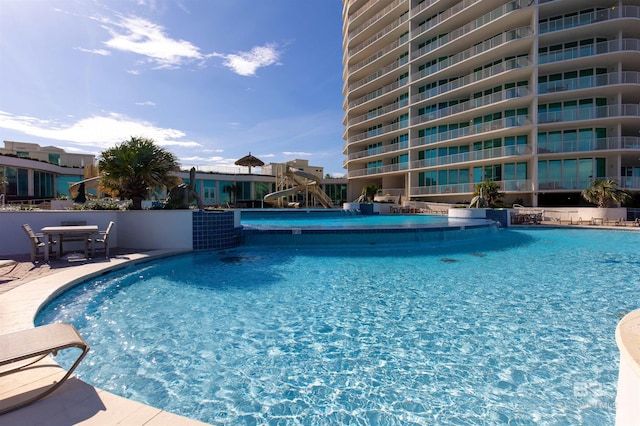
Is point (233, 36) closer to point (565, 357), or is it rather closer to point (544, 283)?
point (544, 283)

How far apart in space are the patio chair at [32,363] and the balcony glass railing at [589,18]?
29.9m

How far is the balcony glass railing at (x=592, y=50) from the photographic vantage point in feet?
68.5

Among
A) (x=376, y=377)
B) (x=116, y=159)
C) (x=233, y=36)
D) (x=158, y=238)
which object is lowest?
(x=376, y=377)

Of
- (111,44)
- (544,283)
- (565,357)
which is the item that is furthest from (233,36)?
(565,357)

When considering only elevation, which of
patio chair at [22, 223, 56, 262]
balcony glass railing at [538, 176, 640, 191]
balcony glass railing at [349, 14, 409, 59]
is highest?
balcony glass railing at [349, 14, 409, 59]

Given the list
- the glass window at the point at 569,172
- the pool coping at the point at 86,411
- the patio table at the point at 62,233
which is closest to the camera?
the pool coping at the point at 86,411

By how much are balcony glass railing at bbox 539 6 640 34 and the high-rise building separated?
66 millimetres

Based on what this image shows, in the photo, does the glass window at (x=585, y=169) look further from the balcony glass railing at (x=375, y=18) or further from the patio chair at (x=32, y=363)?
the patio chair at (x=32, y=363)

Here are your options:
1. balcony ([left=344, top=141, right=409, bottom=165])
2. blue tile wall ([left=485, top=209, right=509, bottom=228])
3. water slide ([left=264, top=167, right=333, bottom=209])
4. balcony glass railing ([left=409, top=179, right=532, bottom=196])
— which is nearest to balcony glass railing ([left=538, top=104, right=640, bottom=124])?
balcony glass railing ([left=409, top=179, right=532, bottom=196])

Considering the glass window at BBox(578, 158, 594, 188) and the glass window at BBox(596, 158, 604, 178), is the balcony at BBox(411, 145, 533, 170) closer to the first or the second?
the glass window at BBox(578, 158, 594, 188)

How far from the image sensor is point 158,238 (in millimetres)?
9172

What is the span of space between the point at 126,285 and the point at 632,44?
31282 millimetres

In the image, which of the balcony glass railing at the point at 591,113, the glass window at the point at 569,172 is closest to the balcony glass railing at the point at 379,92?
the balcony glass railing at the point at 591,113

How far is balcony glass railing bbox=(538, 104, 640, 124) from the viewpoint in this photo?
2091cm
